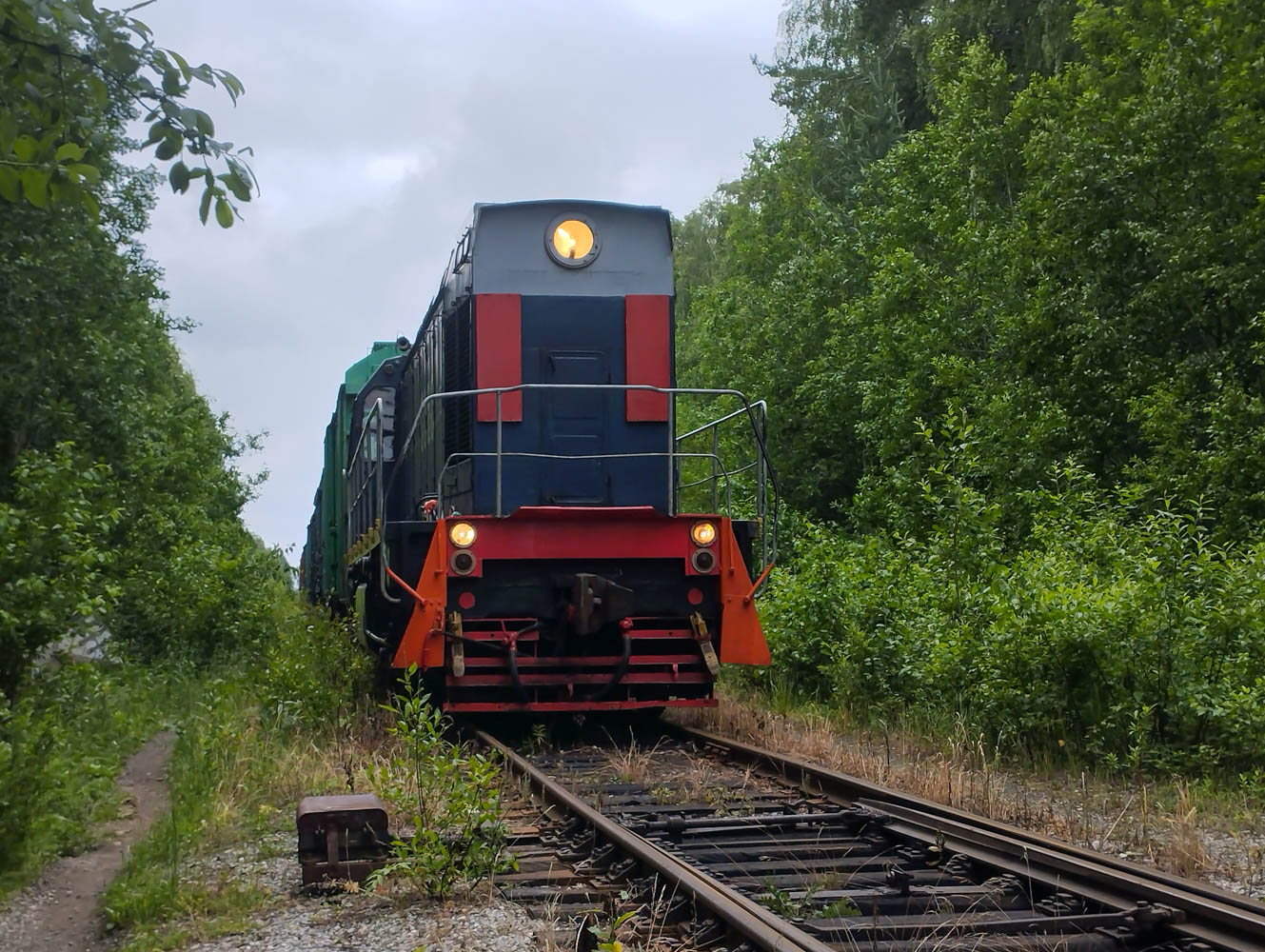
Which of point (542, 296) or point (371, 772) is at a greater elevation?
point (542, 296)

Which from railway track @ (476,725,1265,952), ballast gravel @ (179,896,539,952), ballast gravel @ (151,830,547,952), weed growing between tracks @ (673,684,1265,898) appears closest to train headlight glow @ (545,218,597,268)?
weed growing between tracks @ (673,684,1265,898)

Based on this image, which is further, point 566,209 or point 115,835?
point 566,209

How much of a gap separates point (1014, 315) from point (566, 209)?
365 inches

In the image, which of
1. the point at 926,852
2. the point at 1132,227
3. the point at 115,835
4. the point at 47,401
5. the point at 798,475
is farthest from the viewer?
the point at 798,475

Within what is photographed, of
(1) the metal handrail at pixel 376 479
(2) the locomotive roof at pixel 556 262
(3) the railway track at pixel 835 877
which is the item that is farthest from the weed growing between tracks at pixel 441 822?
(2) the locomotive roof at pixel 556 262

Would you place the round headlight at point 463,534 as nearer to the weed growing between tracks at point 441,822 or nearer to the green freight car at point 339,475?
the weed growing between tracks at point 441,822

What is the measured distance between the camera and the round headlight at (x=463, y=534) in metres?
8.25

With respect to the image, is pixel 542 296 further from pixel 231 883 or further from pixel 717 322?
pixel 717 322

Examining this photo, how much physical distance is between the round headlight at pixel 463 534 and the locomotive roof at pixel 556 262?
1787 millimetres

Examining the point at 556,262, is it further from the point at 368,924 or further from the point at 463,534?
the point at 368,924

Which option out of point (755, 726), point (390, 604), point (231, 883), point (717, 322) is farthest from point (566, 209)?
point (717, 322)

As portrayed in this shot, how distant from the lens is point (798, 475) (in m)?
22.3

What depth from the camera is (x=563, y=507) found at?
8508mm

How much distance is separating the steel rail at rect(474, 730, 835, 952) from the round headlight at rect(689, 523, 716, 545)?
2.83 meters
